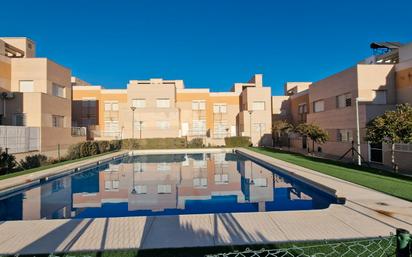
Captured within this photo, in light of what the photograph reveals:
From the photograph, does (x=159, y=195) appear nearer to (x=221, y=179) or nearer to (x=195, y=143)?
(x=221, y=179)

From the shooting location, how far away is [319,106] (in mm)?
23312

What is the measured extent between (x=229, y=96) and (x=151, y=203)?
33325 mm

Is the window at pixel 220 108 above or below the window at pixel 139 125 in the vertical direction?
above

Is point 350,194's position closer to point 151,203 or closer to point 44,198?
point 151,203

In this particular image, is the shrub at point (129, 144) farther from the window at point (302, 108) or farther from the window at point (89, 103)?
the window at point (302, 108)

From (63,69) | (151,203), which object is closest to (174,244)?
(151,203)

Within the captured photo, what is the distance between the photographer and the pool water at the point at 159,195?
807cm

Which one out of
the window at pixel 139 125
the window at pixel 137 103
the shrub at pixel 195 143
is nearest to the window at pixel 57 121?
the window at pixel 139 125

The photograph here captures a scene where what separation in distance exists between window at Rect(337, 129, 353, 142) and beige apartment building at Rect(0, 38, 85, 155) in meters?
20.8

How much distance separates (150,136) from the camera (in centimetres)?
3381

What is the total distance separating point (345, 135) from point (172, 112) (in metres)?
21.0

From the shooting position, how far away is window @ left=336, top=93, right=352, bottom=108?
60.7ft

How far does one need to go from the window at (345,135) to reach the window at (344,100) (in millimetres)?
1801

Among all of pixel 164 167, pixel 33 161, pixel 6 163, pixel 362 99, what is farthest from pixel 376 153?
pixel 33 161
